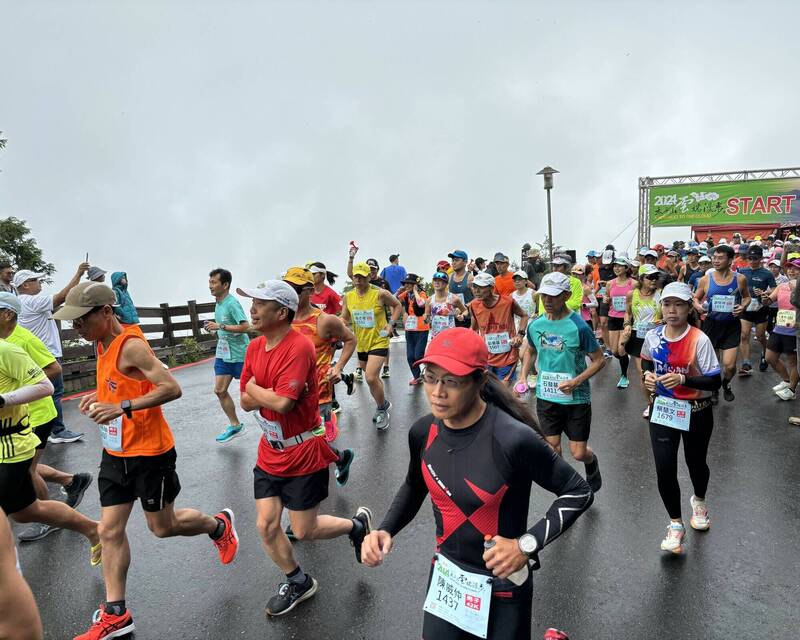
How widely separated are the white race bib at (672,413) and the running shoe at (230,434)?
16.1 feet

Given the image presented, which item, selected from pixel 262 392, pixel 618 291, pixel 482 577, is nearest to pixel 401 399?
pixel 618 291

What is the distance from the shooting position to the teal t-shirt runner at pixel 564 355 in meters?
4.08

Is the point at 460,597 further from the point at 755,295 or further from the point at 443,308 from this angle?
the point at 755,295

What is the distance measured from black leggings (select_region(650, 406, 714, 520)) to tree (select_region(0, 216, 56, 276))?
51.6 feet

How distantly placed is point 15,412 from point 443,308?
17.6 feet

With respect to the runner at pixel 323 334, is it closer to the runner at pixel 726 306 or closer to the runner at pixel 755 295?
the runner at pixel 726 306

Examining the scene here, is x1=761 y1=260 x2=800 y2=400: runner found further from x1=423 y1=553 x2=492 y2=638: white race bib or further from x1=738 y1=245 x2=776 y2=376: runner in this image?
x1=423 y1=553 x2=492 y2=638: white race bib

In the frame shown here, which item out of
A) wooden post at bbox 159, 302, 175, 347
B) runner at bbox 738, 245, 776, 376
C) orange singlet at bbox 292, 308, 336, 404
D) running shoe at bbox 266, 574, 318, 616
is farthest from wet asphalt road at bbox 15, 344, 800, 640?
wooden post at bbox 159, 302, 175, 347

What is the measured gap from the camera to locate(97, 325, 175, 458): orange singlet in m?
3.03

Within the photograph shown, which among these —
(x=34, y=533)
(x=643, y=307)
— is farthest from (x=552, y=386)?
(x=34, y=533)

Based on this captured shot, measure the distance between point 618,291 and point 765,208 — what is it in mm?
19395

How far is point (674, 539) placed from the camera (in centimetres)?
352

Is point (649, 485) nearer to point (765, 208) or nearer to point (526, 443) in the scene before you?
point (526, 443)

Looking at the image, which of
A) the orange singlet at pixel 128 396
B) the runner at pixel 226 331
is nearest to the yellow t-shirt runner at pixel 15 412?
the orange singlet at pixel 128 396
